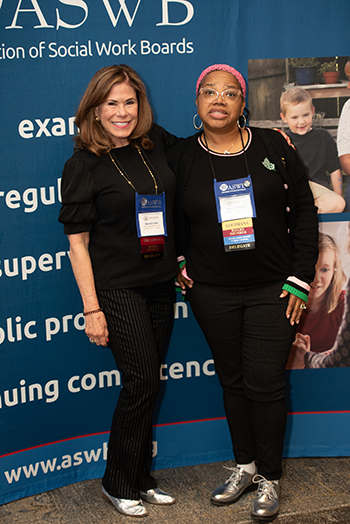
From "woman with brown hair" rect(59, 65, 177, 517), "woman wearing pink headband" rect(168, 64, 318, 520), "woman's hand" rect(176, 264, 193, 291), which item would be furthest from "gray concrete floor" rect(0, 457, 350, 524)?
"woman's hand" rect(176, 264, 193, 291)

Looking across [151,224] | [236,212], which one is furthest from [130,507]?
[236,212]

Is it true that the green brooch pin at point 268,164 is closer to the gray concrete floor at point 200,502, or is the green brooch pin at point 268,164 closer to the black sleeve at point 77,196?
the black sleeve at point 77,196

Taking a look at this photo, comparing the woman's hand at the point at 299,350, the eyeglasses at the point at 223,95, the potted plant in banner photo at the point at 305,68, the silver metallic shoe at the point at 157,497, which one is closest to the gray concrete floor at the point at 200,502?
the silver metallic shoe at the point at 157,497

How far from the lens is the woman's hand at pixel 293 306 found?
6.69 feet

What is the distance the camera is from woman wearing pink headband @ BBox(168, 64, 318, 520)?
2.00 metres

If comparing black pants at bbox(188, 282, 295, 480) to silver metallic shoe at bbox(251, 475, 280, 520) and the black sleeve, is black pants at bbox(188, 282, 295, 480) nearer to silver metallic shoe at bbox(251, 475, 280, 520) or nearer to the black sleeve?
silver metallic shoe at bbox(251, 475, 280, 520)

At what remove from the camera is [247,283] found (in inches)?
80.0

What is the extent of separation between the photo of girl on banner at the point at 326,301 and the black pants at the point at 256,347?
1.58 ft

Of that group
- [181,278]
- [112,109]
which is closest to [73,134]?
[112,109]

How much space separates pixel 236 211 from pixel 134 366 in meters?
0.76

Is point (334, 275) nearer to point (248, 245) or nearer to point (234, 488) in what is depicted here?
point (248, 245)

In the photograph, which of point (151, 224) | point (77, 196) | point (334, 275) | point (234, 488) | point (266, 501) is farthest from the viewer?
point (334, 275)

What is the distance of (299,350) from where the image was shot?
2557 mm

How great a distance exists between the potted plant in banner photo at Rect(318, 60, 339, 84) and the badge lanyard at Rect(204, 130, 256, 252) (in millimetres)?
760
